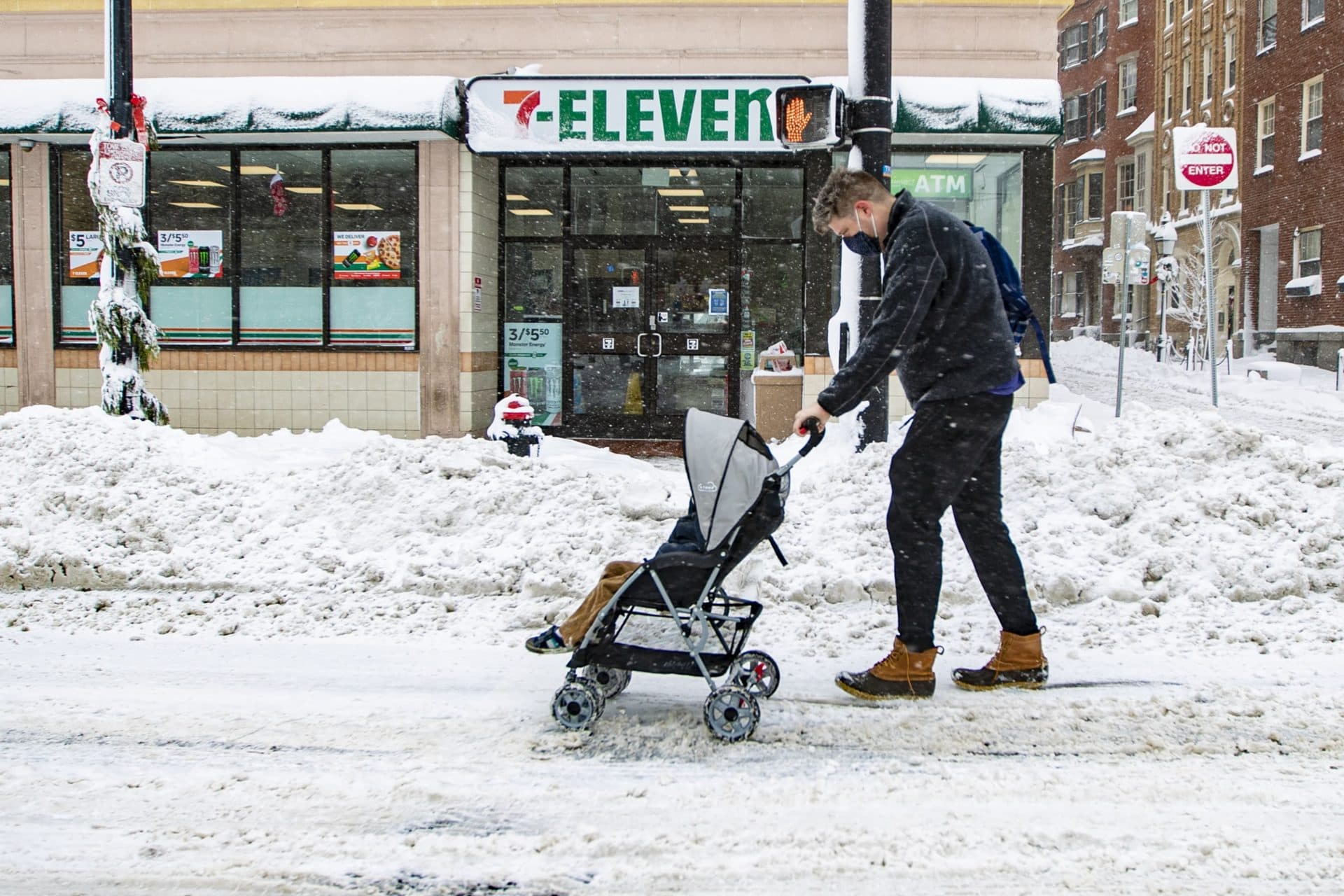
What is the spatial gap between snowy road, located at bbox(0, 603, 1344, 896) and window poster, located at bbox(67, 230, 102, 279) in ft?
33.5

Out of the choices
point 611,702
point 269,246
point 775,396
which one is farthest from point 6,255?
point 611,702

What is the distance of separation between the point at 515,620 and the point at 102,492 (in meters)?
3.10

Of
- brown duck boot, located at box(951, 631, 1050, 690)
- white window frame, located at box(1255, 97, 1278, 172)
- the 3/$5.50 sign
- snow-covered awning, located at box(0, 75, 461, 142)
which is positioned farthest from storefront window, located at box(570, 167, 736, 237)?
white window frame, located at box(1255, 97, 1278, 172)

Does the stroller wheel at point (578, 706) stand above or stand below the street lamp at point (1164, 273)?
below

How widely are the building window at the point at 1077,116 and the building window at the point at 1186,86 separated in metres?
9.34

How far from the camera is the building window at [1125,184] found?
4697 cm

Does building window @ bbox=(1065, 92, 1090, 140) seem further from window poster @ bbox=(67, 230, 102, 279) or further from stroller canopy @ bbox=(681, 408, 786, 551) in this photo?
stroller canopy @ bbox=(681, 408, 786, 551)

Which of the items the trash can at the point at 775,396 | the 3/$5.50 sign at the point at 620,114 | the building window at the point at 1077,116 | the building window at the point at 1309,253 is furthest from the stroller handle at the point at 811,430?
the building window at the point at 1077,116

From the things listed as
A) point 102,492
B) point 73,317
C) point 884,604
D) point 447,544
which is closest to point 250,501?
point 102,492

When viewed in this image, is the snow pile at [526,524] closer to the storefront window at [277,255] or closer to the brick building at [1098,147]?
the storefront window at [277,255]

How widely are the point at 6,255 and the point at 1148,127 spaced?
4202 centimetres

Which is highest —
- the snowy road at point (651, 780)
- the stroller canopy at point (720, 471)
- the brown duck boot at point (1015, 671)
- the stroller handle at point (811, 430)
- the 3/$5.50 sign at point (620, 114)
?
the 3/$5.50 sign at point (620, 114)

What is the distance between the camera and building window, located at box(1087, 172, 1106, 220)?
49.4 m

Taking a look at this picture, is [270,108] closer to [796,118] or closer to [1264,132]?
[796,118]
